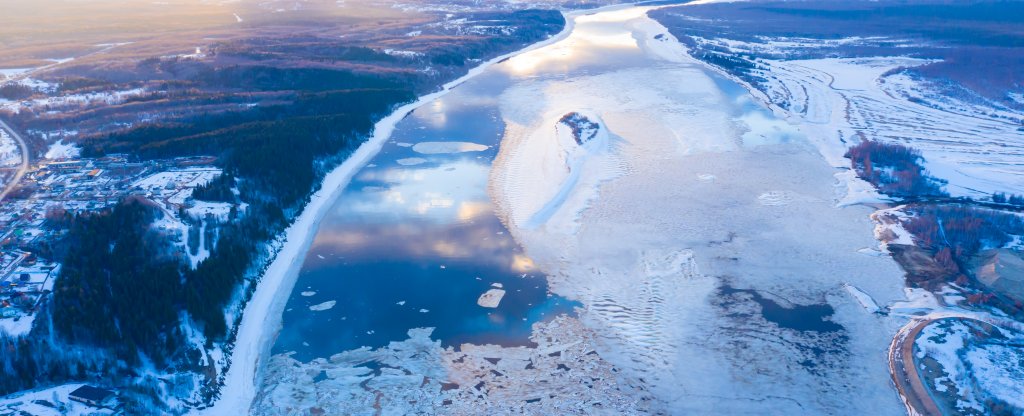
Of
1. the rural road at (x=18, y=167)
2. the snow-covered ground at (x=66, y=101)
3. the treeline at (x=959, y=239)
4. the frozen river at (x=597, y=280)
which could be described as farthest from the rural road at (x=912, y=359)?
the snow-covered ground at (x=66, y=101)

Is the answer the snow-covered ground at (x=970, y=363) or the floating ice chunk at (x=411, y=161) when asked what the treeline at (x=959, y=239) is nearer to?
the snow-covered ground at (x=970, y=363)

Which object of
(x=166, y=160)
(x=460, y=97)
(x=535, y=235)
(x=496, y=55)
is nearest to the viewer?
(x=535, y=235)

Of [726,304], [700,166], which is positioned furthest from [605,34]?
[726,304]

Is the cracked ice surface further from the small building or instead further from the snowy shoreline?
the small building

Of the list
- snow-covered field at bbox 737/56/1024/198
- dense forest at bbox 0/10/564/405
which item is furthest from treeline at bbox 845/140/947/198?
dense forest at bbox 0/10/564/405

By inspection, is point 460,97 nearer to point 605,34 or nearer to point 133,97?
point 133,97

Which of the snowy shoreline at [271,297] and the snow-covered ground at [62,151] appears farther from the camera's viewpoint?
the snow-covered ground at [62,151]
